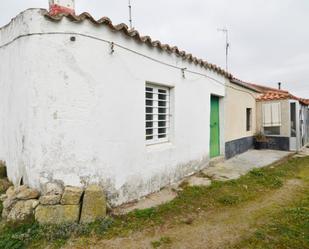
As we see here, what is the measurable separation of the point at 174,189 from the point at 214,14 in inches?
409

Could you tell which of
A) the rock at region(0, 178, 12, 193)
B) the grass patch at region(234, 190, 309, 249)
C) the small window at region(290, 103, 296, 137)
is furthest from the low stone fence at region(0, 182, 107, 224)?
the small window at region(290, 103, 296, 137)

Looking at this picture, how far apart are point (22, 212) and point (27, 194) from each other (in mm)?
291

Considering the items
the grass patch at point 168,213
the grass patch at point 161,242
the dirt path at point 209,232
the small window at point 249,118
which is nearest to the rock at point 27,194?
the grass patch at point 168,213

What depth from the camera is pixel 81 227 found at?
380 cm

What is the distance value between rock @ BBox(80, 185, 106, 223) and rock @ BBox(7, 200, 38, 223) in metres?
0.85

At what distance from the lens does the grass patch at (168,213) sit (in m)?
3.56

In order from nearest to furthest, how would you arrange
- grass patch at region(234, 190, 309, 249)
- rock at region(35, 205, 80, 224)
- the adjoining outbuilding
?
grass patch at region(234, 190, 309, 249) → rock at region(35, 205, 80, 224) → the adjoining outbuilding

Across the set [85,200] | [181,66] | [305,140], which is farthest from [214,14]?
[85,200]

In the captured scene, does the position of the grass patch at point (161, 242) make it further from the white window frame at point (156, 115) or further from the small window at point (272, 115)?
the small window at point (272, 115)

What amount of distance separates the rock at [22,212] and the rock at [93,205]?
85 cm

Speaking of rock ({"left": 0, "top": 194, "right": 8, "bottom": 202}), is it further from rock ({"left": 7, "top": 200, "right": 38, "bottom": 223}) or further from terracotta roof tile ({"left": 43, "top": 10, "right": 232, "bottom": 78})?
terracotta roof tile ({"left": 43, "top": 10, "right": 232, "bottom": 78})

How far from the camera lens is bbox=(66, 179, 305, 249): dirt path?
355 cm

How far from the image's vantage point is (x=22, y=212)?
12.6 ft

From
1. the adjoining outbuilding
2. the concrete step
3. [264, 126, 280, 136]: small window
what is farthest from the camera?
[264, 126, 280, 136]: small window
